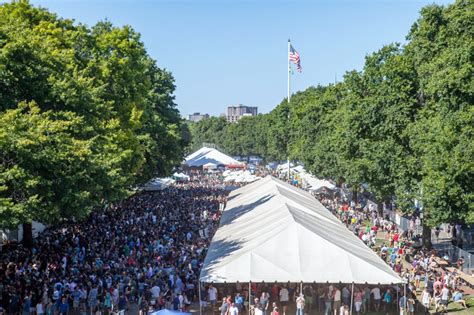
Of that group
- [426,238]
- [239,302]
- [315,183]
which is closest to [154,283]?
[239,302]

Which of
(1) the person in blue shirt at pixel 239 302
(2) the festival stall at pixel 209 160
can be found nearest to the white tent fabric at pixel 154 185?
(1) the person in blue shirt at pixel 239 302

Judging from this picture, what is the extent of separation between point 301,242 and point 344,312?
292 centimetres

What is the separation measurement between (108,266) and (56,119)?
254 inches

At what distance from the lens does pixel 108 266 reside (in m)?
24.3

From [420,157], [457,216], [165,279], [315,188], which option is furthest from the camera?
[315,188]

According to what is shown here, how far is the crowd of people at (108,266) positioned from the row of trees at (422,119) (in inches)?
440

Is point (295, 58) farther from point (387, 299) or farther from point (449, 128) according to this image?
point (387, 299)

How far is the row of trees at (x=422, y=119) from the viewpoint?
27547 millimetres

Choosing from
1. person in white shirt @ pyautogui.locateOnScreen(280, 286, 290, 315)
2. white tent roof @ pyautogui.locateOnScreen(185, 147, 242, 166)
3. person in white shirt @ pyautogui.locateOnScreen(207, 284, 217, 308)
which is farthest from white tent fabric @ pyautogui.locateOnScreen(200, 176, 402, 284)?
white tent roof @ pyautogui.locateOnScreen(185, 147, 242, 166)

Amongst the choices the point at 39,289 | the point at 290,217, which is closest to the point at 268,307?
the point at 290,217

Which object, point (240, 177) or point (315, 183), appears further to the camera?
point (240, 177)

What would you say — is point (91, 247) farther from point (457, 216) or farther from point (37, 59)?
point (457, 216)

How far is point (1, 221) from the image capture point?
58.1 ft

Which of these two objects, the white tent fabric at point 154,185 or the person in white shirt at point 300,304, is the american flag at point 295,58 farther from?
the person in white shirt at point 300,304
